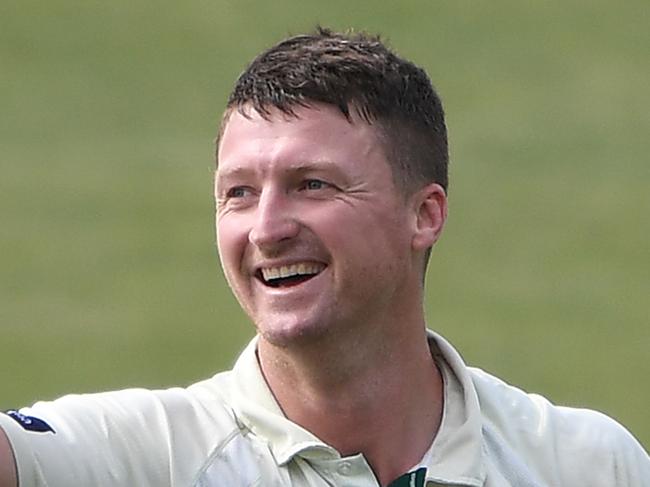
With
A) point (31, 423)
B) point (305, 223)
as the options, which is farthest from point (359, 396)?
point (31, 423)

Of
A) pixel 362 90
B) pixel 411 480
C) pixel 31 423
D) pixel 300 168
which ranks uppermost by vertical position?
pixel 362 90

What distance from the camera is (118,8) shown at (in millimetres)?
15031

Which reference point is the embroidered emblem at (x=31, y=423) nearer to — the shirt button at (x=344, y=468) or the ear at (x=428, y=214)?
the shirt button at (x=344, y=468)

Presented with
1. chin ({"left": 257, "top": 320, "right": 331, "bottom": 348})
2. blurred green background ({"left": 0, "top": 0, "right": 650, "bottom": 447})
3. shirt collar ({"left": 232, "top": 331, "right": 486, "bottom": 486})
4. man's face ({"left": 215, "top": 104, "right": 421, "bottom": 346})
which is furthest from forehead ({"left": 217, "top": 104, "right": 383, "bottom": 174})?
blurred green background ({"left": 0, "top": 0, "right": 650, "bottom": 447})

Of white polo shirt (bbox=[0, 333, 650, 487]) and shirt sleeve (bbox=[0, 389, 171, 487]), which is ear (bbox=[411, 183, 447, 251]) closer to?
white polo shirt (bbox=[0, 333, 650, 487])

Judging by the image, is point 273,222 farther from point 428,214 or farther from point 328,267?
point 428,214

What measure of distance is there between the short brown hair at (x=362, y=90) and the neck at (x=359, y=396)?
1.22ft

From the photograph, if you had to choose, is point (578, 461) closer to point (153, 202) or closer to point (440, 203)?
point (440, 203)

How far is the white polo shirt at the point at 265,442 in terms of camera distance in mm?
3924

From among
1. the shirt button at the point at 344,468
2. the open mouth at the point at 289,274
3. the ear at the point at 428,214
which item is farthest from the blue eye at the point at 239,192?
the shirt button at the point at 344,468

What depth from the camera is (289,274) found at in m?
4.14

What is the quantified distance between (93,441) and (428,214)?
3.09 feet

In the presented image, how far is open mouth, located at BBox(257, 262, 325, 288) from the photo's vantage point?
414 cm

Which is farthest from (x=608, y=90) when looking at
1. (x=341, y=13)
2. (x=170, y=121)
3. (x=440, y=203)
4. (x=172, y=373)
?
(x=440, y=203)
